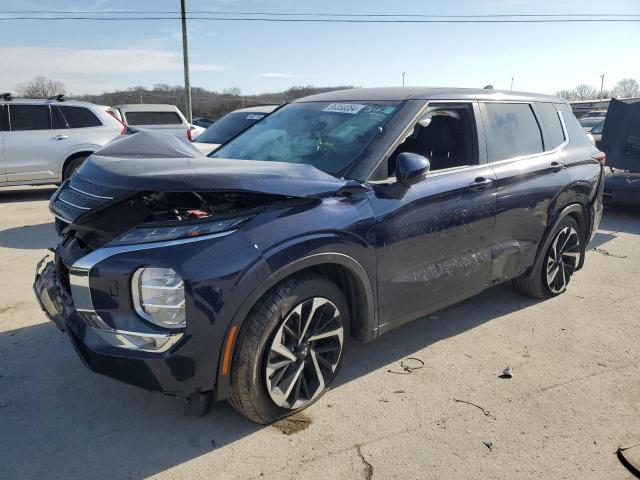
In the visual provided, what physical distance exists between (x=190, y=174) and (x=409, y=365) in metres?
2.00

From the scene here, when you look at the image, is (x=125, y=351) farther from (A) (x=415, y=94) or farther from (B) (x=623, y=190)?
(B) (x=623, y=190)

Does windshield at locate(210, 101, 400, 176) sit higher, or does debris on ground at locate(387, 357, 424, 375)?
windshield at locate(210, 101, 400, 176)

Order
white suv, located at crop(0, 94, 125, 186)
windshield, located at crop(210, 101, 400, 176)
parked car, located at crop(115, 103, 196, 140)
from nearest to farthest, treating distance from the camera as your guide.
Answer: windshield, located at crop(210, 101, 400, 176)
white suv, located at crop(0, 94, 125, 186)
parked car, located at crop(115, 103, 196, 140)

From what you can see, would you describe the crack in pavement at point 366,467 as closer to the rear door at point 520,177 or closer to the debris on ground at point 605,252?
the rear door at point 520,177

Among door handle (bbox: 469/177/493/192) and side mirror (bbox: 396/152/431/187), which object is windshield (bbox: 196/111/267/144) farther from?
side mirror (bbox: 396/152/431/187)

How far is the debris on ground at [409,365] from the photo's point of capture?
11.8ft

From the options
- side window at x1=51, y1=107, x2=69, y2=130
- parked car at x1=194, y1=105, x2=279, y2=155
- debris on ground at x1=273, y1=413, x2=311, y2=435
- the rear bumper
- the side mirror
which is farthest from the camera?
side window at x1=51, y1=107, x2=69, y2=130

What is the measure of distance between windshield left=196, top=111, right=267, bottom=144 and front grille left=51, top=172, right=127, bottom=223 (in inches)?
215

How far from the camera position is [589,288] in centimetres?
534

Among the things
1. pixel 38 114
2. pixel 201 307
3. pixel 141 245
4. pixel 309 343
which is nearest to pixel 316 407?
pixel 309 343

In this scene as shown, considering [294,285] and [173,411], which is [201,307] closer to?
[294,285]

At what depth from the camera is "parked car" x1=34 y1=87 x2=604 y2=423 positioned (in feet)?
8.32

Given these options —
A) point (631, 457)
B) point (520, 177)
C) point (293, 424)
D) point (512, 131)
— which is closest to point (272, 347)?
point (293, 424)

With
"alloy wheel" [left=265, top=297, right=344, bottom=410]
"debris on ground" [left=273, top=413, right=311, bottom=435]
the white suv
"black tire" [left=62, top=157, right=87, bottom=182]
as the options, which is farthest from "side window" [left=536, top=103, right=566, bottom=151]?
"black tire" [left=62, top=157, right=87, bottom=182]
